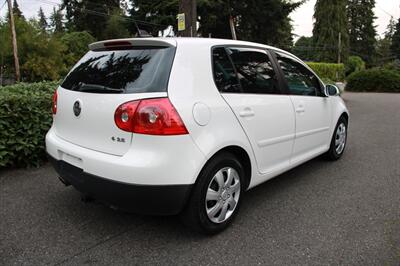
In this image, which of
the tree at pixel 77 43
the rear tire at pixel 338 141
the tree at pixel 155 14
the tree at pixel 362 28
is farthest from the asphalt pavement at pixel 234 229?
the tree at pixel 362 28

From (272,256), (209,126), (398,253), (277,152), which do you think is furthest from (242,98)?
(398,253)

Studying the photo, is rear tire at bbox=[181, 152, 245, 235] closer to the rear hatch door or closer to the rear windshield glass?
the rear hatch door

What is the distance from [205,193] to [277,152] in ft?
3.52

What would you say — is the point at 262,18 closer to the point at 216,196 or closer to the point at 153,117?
the point at 216,196

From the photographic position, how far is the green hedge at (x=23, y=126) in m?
3.96

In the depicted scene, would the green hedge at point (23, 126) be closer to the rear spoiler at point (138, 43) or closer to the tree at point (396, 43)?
the rear spoiler at point (138, 43)

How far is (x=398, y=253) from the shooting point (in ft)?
8.09

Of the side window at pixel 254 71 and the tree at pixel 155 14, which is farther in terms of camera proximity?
the tree at pixel 155 14

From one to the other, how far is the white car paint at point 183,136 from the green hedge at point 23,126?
4.36 ft

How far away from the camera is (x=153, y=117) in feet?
7.39

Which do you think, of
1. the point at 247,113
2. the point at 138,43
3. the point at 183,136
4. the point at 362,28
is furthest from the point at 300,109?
the point at 362,28

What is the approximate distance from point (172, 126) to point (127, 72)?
1.91 ft

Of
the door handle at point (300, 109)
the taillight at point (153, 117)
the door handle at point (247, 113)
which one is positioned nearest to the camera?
the taillight at point (153, 117)

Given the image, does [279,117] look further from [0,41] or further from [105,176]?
[0,41]
